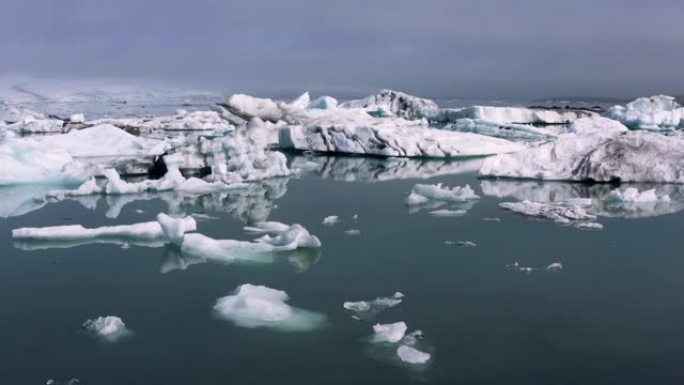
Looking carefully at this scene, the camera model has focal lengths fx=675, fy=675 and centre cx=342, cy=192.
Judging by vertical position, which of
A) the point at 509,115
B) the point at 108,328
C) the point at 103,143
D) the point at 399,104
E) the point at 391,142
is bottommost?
the point at 108,328

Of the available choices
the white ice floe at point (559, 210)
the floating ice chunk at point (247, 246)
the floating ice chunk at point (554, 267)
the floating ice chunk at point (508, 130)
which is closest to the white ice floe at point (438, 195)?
the white ice floe at point (559, 210)

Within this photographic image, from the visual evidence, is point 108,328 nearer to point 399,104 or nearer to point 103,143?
point 103,143

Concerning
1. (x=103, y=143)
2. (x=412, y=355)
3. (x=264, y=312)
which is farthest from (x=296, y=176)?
(x=412, y=355)

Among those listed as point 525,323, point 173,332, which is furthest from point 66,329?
point 525,323

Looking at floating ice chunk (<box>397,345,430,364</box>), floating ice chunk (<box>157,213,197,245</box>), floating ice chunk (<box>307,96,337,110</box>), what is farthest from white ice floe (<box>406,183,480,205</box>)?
floating ice chunk (<box>307,96,337,110</box>)

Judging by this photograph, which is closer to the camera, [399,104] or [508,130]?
[508,130]

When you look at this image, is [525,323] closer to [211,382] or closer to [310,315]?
[310,315]
